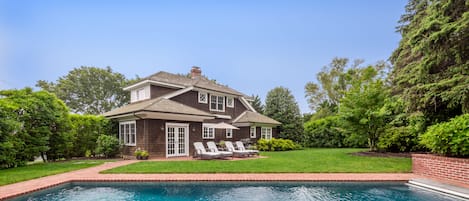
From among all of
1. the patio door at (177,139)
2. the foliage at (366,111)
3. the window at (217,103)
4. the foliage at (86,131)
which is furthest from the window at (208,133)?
the foliage at (366,111)

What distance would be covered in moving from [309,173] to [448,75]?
674 centimetres

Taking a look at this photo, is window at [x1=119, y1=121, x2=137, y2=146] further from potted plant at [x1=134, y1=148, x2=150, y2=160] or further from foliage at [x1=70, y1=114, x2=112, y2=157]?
potted plant at [x1=134, y1=148, x2=150, y2=160]

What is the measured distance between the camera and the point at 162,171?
10164 mm

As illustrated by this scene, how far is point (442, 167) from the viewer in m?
8.31

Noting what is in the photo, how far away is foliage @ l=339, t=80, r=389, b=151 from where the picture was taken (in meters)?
16.2

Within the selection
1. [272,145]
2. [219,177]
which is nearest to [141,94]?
[272,145]

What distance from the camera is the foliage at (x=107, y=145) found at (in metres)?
15.6

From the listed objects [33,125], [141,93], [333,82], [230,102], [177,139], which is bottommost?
[177,139]

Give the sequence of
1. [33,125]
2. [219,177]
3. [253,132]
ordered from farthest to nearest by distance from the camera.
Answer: [253,132], [33,125], [219,177]

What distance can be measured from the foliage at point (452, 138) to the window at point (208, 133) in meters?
14.2

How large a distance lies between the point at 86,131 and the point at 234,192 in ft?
43.0

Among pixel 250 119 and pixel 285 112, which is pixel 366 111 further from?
pixel 285 112

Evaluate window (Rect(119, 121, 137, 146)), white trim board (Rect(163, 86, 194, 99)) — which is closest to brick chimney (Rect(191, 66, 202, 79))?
white trim board (Rect(163, 86, 194, 99))

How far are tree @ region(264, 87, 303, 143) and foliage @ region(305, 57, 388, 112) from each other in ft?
43.0
